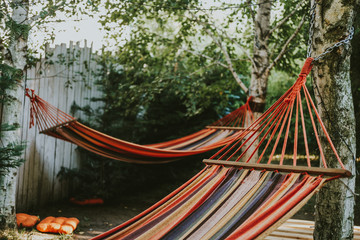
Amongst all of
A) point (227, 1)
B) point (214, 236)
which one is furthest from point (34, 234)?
point (227, 1)

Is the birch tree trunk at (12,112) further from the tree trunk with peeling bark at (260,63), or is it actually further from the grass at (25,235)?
the tree trunk with peeling bark at (260,63)

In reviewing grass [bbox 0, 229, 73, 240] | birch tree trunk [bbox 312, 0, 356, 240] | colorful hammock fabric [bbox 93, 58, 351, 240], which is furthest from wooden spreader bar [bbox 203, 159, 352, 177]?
grass [bbox 0, 229, 73, 240]

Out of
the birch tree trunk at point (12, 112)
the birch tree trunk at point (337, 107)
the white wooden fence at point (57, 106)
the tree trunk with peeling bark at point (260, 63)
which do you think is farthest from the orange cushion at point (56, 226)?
the birch tree trunk at point (337, 107)

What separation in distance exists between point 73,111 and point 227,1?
6.72 ft

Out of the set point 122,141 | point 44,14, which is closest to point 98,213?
point 122,141

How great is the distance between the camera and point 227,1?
3.96 m

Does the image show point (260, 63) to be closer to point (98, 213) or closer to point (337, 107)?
point (337, 107)

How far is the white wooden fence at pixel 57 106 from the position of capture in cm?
334

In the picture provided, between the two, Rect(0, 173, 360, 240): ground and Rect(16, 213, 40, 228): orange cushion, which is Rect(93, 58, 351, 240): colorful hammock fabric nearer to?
Rect(0, 173, 360, 240): ground

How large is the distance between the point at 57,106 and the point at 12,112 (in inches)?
41.5

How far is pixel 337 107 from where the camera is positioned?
1750mm

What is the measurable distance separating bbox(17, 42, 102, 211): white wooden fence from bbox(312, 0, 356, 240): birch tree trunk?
8.08ft

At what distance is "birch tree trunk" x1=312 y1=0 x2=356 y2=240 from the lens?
173 cm

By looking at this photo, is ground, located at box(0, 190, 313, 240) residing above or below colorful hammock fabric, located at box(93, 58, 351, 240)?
below
